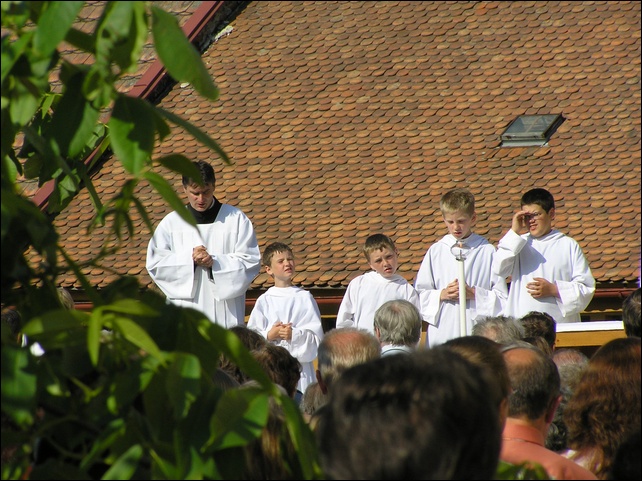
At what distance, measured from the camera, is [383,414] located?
1.59 metres

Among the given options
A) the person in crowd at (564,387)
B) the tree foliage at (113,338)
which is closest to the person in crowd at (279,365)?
the person in crowd at (564,387)

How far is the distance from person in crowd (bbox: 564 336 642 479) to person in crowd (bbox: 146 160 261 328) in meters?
5.45

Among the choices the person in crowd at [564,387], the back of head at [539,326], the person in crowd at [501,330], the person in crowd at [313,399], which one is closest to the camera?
the person in crowd at [564,387]

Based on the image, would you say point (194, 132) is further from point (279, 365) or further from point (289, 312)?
point (289, 312)

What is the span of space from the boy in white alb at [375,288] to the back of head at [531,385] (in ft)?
17.4

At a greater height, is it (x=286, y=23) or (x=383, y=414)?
(x=286, y=23)

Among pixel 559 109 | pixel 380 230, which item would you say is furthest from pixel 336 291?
pixel 559 109

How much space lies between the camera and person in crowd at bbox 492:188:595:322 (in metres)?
8.87

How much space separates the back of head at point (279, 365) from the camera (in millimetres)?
4797

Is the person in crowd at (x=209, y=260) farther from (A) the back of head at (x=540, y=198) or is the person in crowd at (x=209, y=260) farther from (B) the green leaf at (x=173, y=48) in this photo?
(B) the green leaf at (x=173, y=48)

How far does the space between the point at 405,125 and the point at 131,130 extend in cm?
1969

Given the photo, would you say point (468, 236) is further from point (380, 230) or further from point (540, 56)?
point (540, 56)

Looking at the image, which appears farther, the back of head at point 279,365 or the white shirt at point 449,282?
the white shirt at point 449,282

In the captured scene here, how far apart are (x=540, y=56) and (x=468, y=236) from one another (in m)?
13.4
